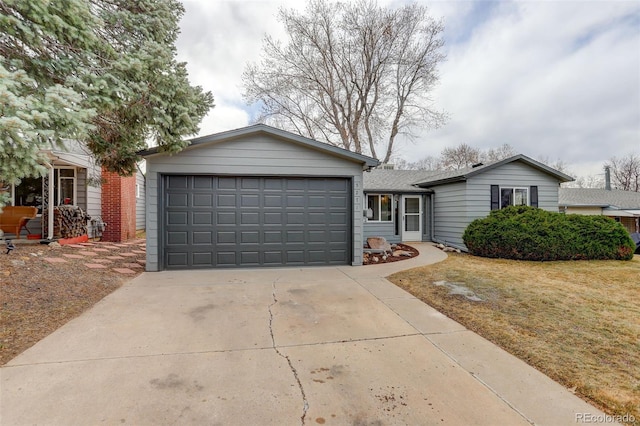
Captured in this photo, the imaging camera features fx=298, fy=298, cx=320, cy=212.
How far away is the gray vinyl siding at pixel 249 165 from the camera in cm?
677

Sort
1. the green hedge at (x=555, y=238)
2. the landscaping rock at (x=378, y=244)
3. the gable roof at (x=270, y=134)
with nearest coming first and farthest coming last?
the gable roof at (x=270, y=134)
the green hedge at (x=555, y=238)
the landscaping rock at (x=378, y=244)

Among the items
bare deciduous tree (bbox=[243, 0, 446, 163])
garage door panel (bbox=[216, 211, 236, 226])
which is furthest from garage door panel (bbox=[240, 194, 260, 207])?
bare deciduous tree (bbox=[243, 0, 446, 163])

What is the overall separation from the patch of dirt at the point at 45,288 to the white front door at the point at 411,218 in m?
9.73

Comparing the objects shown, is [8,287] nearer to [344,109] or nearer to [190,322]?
[190,322]

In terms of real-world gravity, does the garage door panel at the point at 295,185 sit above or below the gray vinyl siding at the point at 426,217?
above

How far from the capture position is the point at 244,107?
699 inches

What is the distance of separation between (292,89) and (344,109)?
3.56m

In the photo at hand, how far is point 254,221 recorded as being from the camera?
7277mm

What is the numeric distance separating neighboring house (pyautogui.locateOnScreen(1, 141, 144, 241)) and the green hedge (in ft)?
40.1

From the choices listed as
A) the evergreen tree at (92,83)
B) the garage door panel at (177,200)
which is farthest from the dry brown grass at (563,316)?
the evergreen tree at (92,83)

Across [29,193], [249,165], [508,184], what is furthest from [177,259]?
[508,184]

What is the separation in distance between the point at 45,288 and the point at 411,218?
38.5ft

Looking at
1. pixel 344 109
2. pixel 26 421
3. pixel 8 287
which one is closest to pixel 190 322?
pixel 26 421

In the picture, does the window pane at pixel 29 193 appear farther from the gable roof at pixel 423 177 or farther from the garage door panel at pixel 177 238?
→ the gable roof at pixel 423 177
